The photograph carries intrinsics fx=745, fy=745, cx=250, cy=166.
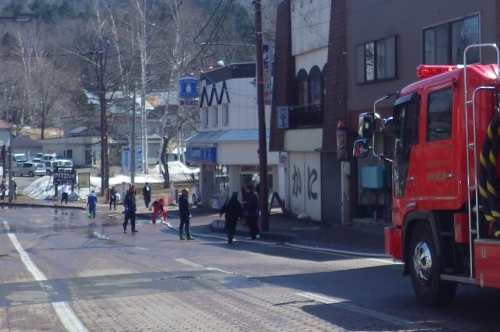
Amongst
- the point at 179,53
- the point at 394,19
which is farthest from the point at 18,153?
the point at 394,19

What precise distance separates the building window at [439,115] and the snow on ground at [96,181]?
47.6 m

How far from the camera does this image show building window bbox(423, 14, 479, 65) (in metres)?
19.0

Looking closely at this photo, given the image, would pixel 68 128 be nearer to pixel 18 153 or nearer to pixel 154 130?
pixel 18 153

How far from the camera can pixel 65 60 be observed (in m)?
97.1

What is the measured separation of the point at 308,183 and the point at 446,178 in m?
20.3

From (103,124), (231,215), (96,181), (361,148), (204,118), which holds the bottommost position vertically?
(231,215)

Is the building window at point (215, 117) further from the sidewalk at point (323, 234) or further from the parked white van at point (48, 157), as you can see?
the parked white van at point (48, 157)

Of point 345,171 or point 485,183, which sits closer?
point 485,183

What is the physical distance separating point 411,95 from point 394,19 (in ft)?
43.0

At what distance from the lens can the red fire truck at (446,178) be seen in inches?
330

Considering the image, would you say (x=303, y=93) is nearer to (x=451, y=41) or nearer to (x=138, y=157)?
(x=451, y=41)

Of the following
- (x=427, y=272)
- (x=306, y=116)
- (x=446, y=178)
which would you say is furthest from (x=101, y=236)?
(x=446, y=178)

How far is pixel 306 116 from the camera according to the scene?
1165 inches

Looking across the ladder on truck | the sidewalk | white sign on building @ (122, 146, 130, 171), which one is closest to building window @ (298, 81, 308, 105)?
the sidewalk
